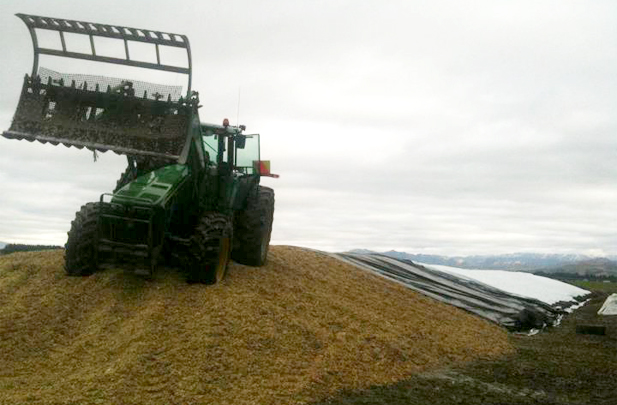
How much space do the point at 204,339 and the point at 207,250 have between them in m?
1.75

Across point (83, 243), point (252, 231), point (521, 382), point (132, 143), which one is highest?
point (132, 143)

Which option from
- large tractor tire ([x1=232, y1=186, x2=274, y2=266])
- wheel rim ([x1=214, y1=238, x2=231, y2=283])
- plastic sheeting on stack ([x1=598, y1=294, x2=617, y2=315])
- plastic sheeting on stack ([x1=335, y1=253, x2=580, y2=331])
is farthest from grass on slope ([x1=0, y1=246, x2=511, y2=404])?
plastic sheeting on stack ([x1=598, y1=294, x2=617, y2=315])

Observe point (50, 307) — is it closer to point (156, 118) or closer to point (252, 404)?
point (156, 118)

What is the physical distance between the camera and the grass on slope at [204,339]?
607cm

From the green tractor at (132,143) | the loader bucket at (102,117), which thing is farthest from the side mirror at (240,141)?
the loader bucket at (102,117)

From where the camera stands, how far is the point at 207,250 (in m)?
8.52

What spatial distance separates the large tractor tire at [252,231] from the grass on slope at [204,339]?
44cm

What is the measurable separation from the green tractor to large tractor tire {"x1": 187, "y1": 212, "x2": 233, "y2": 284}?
1cm

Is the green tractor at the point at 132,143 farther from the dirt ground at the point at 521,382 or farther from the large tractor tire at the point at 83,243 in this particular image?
the dirt ground at the point at 521,382

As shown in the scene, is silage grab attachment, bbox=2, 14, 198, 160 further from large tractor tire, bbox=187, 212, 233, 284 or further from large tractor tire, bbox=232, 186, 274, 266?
large tractor tire, bbox=232, 186, 274, 266

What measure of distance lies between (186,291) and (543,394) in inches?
195

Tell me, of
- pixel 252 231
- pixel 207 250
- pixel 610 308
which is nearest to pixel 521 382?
pixel 207 250

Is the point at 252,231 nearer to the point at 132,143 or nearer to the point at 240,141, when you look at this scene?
the point at 240,141

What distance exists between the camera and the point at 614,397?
272 inches
